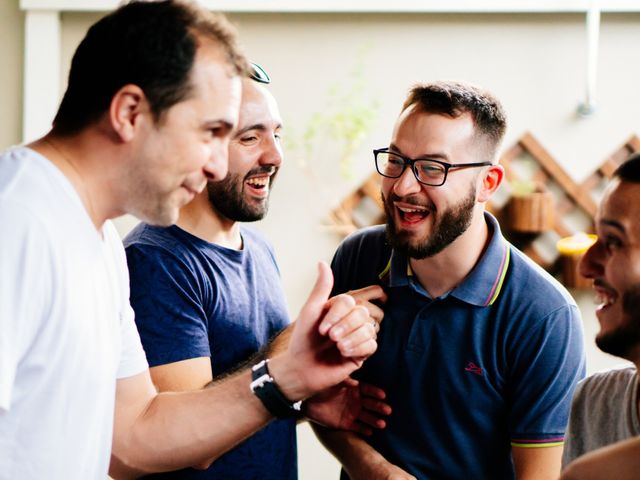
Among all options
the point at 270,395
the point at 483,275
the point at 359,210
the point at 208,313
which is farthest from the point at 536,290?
the point at 359,210

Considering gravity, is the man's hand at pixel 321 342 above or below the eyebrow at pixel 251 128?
below

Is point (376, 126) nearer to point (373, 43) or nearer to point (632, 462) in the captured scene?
point (373, 43)

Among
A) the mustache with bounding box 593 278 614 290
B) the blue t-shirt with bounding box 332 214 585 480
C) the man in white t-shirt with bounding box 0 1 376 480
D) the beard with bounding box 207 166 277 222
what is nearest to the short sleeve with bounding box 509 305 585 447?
the blue t-shirt with bounding box 332 214 585 480

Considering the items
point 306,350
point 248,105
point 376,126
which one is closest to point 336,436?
point 306,350

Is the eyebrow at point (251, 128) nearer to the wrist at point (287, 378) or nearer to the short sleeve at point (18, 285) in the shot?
the wrist at point (287, 378)

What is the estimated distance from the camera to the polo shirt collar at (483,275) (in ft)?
5.42

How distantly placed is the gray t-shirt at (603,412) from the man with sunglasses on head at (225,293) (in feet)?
1.45

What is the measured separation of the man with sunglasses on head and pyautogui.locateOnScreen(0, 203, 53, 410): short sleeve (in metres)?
0.53

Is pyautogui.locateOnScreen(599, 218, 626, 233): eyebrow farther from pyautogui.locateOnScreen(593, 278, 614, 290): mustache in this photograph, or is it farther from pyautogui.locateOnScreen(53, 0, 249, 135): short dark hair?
pyautogui.locateOnScreen(53, 0, 249, 135): short dark hair

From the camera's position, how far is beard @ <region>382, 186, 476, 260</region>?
5.65ft

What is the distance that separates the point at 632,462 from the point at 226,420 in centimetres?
77

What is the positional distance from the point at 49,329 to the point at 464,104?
0.99 meters

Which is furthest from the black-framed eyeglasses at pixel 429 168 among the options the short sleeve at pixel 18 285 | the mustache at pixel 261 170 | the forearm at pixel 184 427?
the short sleeve at pixel 18 285

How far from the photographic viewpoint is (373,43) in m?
3.29
